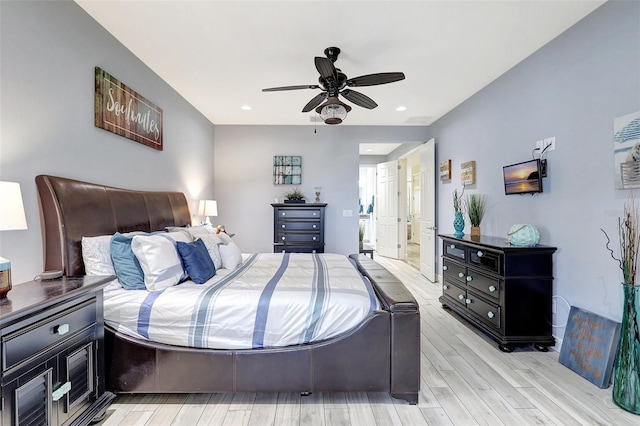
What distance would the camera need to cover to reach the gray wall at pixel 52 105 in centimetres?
168

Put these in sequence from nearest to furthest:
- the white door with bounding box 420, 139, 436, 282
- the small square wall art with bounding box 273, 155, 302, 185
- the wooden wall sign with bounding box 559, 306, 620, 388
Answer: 1. the wooden wall sign with bounding box 559, 306, 620, 388
2. the white door with bounding box 420, 139, 436, 282
3. the small square wall art with bounding box 273, 155, 302, 185

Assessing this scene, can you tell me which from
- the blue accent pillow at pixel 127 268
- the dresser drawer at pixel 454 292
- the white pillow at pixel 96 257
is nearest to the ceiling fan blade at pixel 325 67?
the blue accent pillow at pixel 127 268

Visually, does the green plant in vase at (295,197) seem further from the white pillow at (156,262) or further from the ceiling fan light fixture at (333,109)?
the white pillow at (156,262)

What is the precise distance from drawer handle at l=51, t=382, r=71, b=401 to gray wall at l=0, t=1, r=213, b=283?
0.77 m

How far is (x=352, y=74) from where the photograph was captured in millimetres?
3219

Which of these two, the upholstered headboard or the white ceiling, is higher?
the white ceiling

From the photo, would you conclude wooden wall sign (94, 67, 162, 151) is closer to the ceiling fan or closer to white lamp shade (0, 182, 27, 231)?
white lamp shade (0, 182, 27, 231)

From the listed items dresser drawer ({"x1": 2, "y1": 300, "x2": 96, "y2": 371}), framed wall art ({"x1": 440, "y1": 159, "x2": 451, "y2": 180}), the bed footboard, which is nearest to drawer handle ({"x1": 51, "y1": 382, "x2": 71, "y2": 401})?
dresser drawer ({"x1": 2, "y1": 300, "x2": 96, "y2": 371})

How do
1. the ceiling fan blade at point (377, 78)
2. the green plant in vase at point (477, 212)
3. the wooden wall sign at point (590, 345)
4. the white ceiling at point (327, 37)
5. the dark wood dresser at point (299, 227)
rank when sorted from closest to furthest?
1. the wooden wall sign at point (590, 345)
2. the white ceiling at point (327, 37)
3. the ceiling fan blade at point (377, 78)
4. the green plant in vase at point (477, 212)
5. the dark wood dresser at point (299, 227)

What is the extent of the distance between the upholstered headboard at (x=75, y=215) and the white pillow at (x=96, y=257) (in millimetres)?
50

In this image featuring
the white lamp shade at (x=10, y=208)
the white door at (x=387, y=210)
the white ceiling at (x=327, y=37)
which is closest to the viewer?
the white lamp shade at (x=10, y=208)

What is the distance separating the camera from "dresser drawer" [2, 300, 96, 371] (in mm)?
1195

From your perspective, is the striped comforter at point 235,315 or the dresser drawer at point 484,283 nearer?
the striped comforter at point 235,315

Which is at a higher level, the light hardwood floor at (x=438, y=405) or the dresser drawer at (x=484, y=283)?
the dresser drawer at (x=484, y=283)
